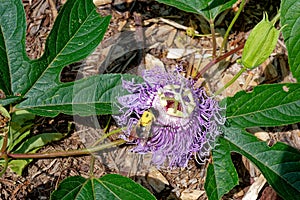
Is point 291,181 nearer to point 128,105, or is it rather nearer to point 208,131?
point 208,131

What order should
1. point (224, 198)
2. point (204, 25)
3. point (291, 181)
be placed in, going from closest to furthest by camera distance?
point (291, 181), point (224, 198), point (204, 25)

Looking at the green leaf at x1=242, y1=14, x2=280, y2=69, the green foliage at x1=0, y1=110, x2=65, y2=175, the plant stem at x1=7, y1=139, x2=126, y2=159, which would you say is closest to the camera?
the green leaf at x1=242, y1=14, x2=280, y2=69

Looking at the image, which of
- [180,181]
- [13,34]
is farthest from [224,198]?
[13,34]

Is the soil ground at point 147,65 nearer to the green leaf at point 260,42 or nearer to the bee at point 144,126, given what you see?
the bee at point 144,126

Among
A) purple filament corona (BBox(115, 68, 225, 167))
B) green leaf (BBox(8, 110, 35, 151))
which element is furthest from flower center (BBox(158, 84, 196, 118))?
green leaf (BBox(8, 110, 35, 151))

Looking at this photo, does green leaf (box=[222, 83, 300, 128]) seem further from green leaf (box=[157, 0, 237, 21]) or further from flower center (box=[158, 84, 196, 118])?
green leaf (box=[157, 0, 237, 21])

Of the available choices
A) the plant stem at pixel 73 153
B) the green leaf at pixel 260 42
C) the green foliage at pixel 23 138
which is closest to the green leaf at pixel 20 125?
the green foliage at pixel 23 138

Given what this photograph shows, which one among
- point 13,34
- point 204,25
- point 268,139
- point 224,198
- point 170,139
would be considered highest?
point 13,34

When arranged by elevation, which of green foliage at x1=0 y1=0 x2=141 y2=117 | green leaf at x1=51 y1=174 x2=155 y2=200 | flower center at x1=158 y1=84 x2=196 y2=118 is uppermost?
green foliage at x1=0 y1=0 x2=141 y2=117
